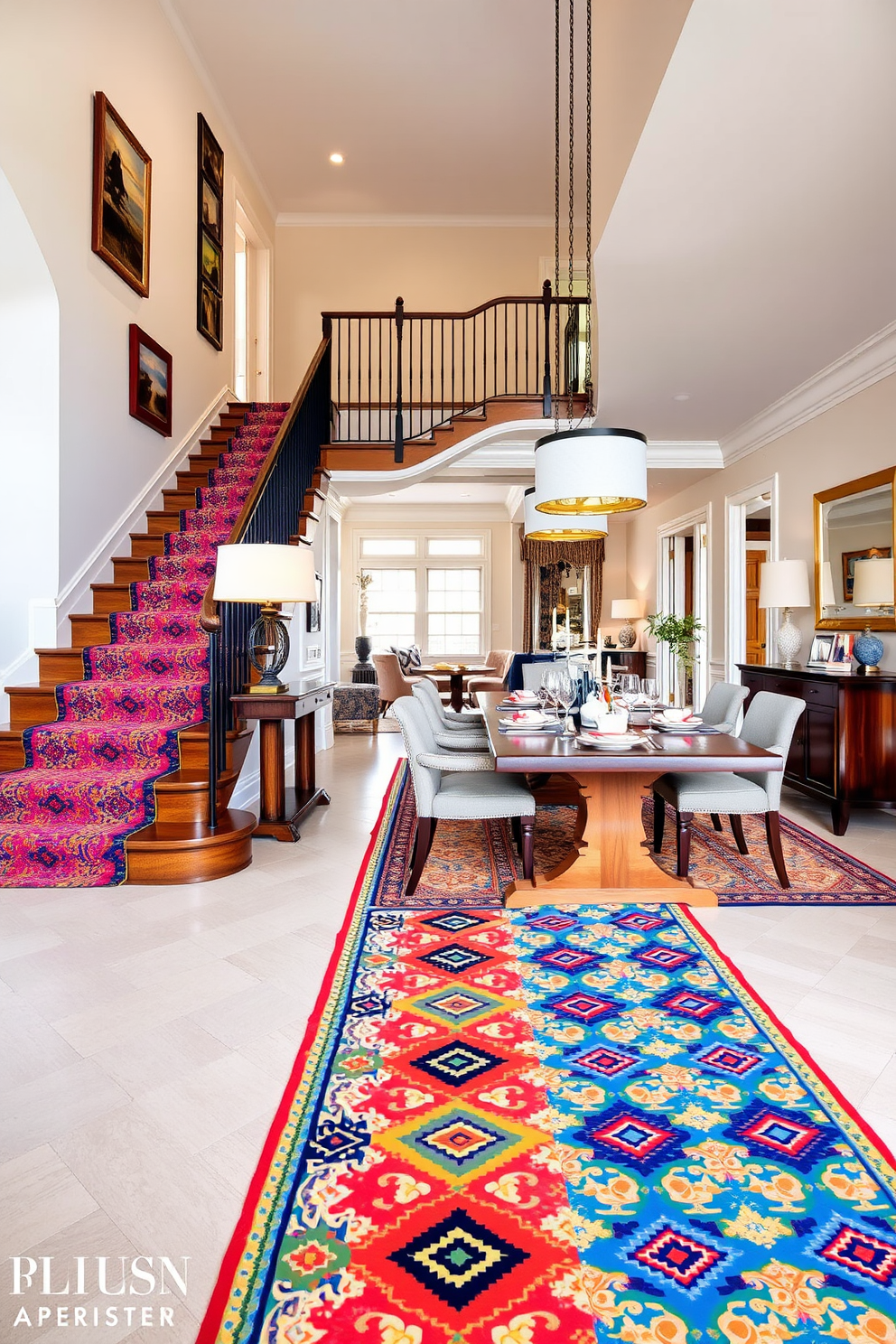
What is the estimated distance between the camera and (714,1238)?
1346 mm

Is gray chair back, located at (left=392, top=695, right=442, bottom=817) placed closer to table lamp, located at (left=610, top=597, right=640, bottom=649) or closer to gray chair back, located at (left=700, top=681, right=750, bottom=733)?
gray chair back, located at (left=700, top=681, right=750, bottom=733)

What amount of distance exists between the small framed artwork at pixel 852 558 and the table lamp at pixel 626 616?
16.5 feet

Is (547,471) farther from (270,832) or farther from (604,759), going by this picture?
(270,832)

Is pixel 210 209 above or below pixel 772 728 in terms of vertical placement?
above

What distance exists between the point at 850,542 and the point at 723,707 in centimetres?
175

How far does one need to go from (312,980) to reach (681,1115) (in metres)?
1.18

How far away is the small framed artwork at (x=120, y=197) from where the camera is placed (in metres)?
4.71

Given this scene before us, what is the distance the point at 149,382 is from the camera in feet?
18.1

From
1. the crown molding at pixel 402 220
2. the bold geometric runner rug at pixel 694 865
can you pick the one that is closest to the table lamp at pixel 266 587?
the bold geometric runner rug at pixel 694 865

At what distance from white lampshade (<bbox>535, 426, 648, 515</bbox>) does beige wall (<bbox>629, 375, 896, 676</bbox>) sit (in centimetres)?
260

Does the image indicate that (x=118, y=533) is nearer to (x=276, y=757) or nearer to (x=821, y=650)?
(x=276, y=757)

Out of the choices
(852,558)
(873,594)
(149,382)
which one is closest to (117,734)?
(149,382)

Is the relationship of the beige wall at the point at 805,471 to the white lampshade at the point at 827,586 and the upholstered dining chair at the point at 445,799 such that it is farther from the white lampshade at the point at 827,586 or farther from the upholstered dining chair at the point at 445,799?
the upholstered dining chair at the point at 445,799

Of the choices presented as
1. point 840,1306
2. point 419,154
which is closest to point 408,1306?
point 840,1306
